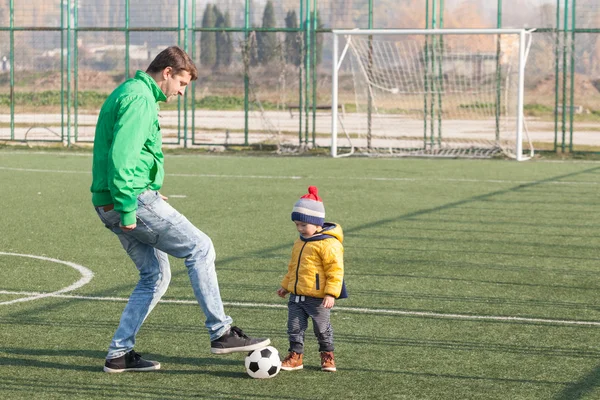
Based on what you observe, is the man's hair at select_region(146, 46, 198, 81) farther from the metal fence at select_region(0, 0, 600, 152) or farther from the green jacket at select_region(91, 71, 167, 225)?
the metal fence at select_region(0, 0, 600, 152)

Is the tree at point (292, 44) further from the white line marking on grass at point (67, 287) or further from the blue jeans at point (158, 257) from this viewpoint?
the blue jeans at point (158, 257)

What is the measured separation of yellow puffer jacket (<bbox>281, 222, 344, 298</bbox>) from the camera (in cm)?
646

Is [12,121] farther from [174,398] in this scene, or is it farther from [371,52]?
[174,398]

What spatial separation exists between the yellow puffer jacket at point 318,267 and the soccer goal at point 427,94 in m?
18.5

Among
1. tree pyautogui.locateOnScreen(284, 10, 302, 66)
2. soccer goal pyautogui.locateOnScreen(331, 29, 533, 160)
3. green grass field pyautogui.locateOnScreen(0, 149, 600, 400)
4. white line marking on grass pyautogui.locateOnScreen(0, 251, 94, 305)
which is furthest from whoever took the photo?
tree pyautogui.locateOnScreen(284, 10, 302, 66)

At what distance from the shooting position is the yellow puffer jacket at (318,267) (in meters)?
6.46

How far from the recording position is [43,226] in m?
13.1

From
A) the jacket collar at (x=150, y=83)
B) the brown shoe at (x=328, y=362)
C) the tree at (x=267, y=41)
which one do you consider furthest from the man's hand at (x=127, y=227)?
the tree at (x=267, y=41)

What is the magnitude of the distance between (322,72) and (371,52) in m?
1.50

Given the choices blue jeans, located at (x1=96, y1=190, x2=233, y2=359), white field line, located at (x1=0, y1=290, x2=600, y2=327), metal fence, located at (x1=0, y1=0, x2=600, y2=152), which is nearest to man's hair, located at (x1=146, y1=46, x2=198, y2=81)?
blue jeans, located at (x1=96, y1=190, x2=233, y2=359)

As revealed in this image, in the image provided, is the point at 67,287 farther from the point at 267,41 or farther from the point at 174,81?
the point at 267,41

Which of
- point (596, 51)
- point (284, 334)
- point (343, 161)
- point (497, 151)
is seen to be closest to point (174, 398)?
point (284, 334)

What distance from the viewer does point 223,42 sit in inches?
1101

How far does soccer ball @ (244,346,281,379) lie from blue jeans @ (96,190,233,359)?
32 centimetres
